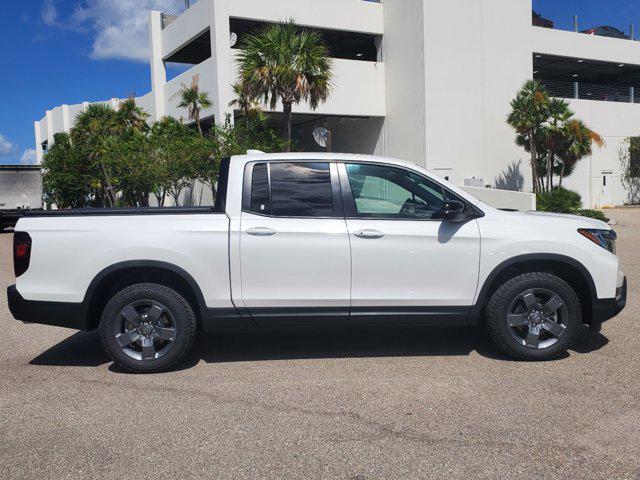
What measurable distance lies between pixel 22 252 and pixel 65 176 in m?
38.5

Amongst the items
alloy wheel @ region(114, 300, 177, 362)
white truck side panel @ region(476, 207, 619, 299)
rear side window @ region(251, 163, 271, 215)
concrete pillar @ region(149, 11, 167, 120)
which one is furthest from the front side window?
concrete pillar @ region(149, 11, 167, 120)

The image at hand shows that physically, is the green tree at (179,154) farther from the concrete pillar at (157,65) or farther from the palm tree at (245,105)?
the concrete pillar at (157,65)

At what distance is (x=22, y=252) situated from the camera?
526 cm

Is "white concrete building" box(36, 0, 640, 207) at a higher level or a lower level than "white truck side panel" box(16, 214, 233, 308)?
higher

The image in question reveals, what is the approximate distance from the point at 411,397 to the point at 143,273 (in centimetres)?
259

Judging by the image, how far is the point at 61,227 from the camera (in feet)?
17.3

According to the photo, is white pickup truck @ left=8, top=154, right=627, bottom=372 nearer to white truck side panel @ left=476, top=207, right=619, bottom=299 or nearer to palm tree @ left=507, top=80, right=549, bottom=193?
white truck side panel @ left=476, top=207, right=619, bottom=299

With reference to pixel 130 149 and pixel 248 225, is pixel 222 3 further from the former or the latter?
pixel 248 225

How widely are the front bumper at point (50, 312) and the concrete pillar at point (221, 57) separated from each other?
20557mm

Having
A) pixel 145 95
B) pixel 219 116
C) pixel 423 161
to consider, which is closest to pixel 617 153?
pixel 423 161

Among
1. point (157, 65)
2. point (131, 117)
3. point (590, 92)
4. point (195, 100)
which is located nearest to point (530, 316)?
point (195, 100)

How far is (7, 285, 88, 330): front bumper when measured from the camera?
Result: 526 centimetres

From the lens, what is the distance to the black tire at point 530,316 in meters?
5.40

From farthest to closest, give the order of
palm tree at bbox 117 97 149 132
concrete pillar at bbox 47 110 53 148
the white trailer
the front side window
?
concrete pillar at bbox 47 110 53 148 < palm tree at bbox 117 97 149 132 < the white trailer < the front side window
